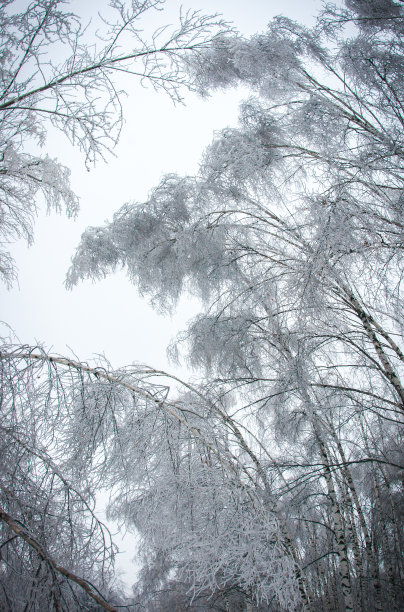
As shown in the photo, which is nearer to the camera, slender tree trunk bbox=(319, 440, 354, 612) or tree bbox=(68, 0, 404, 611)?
tree bbox=(68, 0, 404, 611)

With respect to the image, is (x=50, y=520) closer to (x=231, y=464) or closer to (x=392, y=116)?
(x=231, y=464)

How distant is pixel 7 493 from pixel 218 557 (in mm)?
1286

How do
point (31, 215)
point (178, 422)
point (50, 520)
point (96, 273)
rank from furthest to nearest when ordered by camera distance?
point (96, 273) → point (31, 215) → point (178, 422) → point (50, 520)

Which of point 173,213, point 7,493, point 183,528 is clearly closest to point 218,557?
point 183,528

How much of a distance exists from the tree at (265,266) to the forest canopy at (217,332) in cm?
2

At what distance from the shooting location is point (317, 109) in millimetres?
3842

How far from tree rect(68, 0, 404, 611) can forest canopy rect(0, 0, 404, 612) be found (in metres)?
0.02

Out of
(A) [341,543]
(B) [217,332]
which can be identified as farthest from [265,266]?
(A) [341,543]

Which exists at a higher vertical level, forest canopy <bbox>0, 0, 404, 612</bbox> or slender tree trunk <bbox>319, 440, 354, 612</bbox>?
forest canopy <bbox>0, 0, 404, 612</bbox>

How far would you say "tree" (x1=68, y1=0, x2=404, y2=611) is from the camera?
7.29 feet

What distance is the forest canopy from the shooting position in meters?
1.90

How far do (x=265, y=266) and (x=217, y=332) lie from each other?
1.52m

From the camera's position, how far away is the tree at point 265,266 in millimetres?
2223

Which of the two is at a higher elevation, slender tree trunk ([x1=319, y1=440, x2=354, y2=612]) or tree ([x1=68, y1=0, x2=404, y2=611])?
tree ([x1=68, y1=0, x2=404, y2=611])
